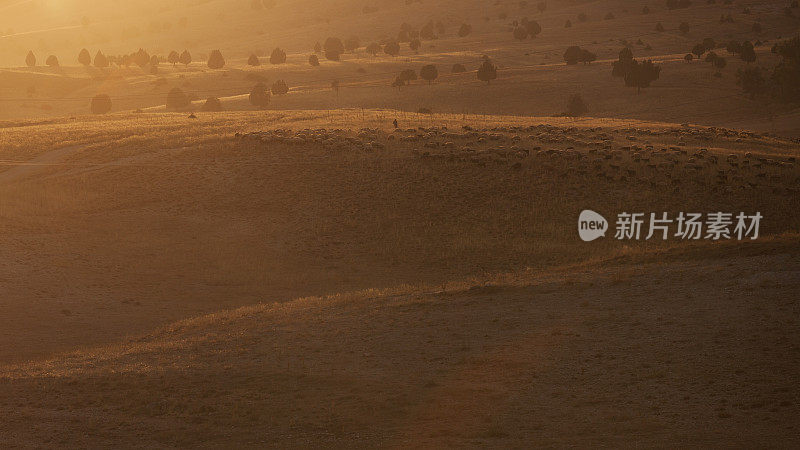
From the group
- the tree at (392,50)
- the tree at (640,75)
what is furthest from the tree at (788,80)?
the tree at (392,50)

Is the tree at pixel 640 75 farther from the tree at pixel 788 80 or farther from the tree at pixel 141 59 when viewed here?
the tree at pixel 141 59

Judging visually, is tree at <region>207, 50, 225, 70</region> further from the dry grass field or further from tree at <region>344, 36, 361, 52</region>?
the dry grass field

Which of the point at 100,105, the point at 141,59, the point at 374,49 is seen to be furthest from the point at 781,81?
the point at 141,59

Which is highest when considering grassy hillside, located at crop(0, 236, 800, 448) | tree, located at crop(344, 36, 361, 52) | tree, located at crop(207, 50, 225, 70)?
tree, located at crop(344, 36, 361, 52)

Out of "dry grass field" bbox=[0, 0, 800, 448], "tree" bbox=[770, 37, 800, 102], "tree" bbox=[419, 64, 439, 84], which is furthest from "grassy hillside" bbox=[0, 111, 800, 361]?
"tree" bbox=[419, 64, 439, 84]

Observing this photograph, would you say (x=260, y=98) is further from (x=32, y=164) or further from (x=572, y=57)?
(x=572, y=57)

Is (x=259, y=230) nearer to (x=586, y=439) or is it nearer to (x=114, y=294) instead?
(x=114, y=294)
